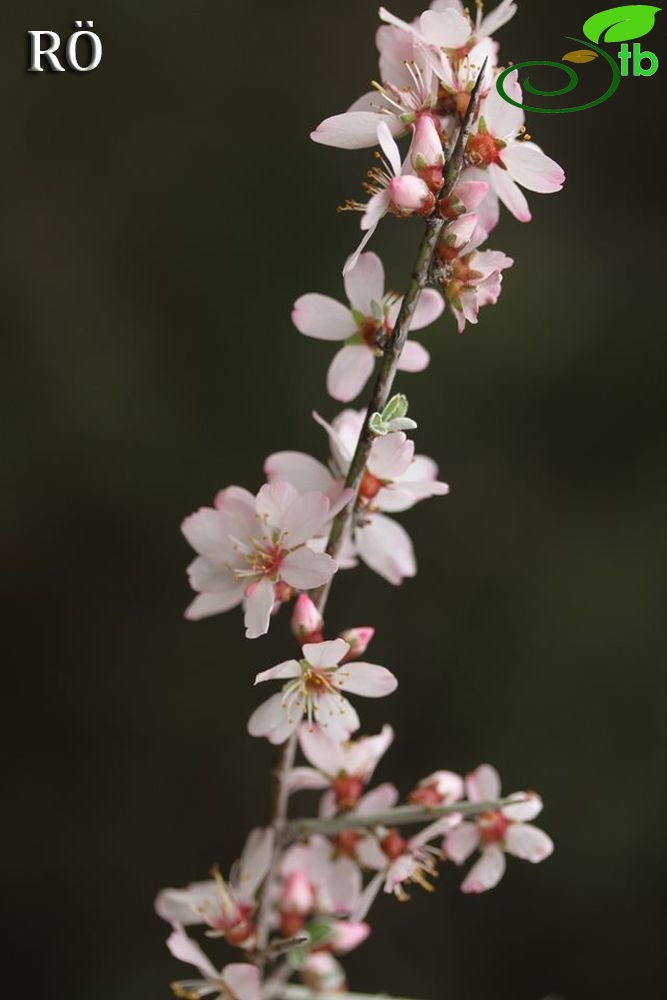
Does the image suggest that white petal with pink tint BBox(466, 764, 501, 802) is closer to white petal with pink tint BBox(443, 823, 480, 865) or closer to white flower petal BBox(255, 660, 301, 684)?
white petal with pink tint BBox(443, 823, 480, 865)

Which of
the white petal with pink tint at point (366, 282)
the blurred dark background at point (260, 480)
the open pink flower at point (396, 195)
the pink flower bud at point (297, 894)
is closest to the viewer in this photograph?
the open pink flower at point (396, 195)

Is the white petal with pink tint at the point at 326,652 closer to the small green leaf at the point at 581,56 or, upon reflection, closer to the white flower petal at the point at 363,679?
the white flower petal at the point at 363,679

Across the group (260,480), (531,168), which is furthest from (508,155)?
(260,480)

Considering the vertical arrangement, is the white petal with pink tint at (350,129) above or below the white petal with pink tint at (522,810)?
above

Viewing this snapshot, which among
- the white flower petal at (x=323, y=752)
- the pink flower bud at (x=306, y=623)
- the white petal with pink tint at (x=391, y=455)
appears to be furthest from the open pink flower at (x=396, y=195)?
the white flower petal at (x=323, y=752)

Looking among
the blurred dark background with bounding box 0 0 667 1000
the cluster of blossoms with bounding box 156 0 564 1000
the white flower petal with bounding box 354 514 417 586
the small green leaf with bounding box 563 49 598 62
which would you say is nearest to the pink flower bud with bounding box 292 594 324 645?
the cluster of blossoms with bounding box 156 0 564 1000

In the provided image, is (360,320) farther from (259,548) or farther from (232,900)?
(232,900)
